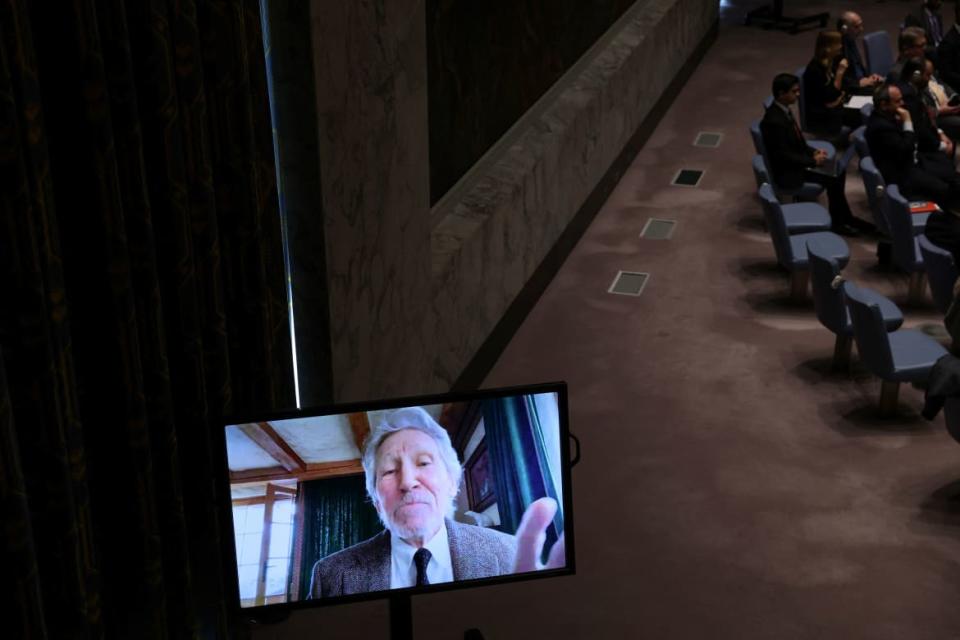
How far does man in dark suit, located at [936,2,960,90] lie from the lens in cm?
1074

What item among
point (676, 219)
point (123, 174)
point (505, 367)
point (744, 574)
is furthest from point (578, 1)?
point (123, 174)

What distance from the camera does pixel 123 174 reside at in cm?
336

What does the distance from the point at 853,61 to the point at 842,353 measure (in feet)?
15.0

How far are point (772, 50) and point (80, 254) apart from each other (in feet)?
35.7

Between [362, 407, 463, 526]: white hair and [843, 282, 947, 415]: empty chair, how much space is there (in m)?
3.31

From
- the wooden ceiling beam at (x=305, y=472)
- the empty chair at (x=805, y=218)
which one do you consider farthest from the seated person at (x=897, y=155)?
A: the wooden ceiling beam at (x=305, y=472)

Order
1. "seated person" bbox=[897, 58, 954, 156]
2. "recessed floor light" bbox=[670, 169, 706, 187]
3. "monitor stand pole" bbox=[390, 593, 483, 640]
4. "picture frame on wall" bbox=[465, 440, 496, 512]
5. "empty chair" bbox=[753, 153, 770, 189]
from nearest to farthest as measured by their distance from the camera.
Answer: "picture frame on wall" bbox=[465, 440, 496, 512], "monitor stand pole" bbox=[390, 593, 483, 640], "empty chair" bbox=[753, 153, 770, 189], "seated person" bbox=[897, 58, 954, 156], "recessed floor light" bbox=[670, 169, 706, 187]

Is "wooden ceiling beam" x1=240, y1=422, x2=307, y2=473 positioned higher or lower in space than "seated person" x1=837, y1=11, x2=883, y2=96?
lower

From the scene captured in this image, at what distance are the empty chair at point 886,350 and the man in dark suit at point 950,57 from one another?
16.9ft

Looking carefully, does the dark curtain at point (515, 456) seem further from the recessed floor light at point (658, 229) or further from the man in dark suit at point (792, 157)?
the man in dark suit at point (792, 157)

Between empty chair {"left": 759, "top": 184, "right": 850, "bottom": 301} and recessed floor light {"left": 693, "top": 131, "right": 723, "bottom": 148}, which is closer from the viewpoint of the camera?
empty chair {"left": 759, "top": 184, "right": 850, "bottom": 301}

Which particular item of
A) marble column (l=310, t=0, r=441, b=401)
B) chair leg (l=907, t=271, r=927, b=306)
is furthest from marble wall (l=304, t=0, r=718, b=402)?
chair leg (l=907, t=271, r=927, b=306)

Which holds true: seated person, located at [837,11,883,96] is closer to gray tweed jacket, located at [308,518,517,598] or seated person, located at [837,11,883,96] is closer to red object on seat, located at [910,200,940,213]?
red object on seat, located at [910,200,940,213]

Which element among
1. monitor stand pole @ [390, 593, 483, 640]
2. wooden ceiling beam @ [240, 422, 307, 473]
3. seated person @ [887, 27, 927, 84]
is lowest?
monitor stand pole @ [390, 593, 483, 640]
